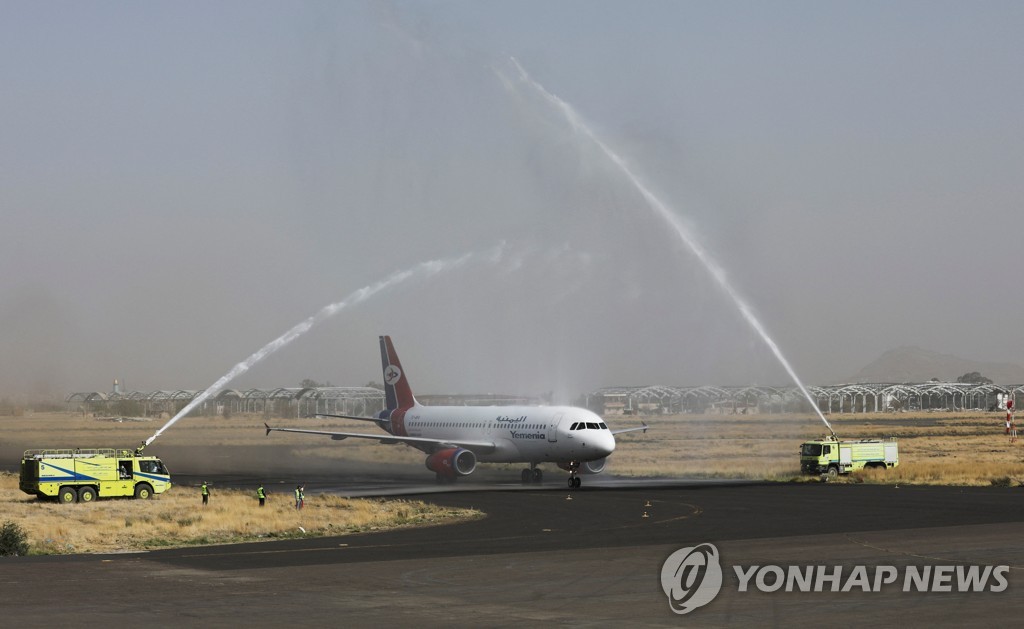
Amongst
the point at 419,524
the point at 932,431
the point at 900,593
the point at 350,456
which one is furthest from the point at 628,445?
the point at 900,593

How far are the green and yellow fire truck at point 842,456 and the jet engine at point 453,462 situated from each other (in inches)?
794

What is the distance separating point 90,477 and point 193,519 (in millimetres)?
11566

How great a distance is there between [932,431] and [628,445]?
56763 millimetres

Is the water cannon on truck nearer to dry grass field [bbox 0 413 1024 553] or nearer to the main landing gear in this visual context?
dry grass field [bbox 0 413 1024 553]

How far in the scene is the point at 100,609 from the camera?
23547 mm

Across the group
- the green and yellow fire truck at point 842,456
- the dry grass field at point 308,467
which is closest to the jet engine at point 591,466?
the dry grass field at point 308,467

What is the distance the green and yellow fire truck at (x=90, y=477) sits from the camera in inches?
2050

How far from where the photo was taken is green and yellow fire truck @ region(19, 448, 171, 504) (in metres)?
52.1

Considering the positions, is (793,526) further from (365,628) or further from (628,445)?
(628,445)

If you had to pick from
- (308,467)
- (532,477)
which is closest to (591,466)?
(532,477)

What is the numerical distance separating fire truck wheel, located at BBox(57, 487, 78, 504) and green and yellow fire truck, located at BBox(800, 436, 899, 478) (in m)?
41.3

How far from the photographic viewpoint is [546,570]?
96.7 ft

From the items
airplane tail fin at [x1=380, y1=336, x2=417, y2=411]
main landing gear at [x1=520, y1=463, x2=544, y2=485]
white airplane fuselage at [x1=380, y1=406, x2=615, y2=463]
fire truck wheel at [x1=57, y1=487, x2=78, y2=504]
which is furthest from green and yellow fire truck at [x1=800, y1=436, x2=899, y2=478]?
fire truck wheel at [x1=57, y1=487, x2=78, y2=504]

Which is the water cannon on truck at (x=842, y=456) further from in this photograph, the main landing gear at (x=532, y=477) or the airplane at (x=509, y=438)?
the main landing gear at (x=532, y=477)
